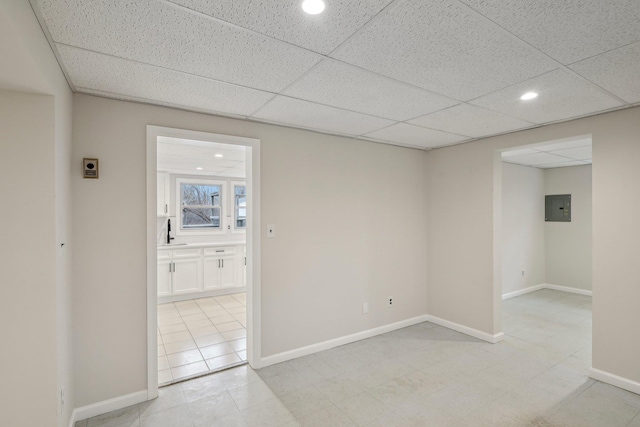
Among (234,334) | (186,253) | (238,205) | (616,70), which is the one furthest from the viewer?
(238,205)

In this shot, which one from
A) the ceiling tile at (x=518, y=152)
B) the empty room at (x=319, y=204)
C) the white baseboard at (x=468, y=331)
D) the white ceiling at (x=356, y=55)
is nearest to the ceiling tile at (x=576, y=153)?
A: the empty room at (x=319, y=204)

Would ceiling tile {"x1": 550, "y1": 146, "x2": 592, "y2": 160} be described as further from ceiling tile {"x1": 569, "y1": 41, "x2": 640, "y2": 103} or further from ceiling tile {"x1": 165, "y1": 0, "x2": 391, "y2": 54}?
ceiling tile {"x1": 165, "y1": 0, "x2": 391, "y2": 54}

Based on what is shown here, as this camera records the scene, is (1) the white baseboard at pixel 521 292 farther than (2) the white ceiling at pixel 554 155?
Yes

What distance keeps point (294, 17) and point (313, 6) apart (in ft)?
0.38

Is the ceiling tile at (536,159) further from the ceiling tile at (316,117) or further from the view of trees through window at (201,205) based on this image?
the view of trees through window at (201,205)

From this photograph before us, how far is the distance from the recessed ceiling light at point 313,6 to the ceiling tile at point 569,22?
0.60 metres

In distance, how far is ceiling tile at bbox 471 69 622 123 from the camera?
2114 millimetres

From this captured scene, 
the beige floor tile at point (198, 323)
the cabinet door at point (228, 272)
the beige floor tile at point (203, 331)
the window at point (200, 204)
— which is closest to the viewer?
the beige floor tile at point (203, 331)

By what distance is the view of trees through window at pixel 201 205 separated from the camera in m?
6.15

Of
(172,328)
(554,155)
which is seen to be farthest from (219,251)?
(554,155)

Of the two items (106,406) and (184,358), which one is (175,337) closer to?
(184,358)

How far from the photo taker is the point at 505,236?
5.48 m

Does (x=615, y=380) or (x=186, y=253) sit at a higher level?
(x=186, y=253)

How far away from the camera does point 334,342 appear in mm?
3549
